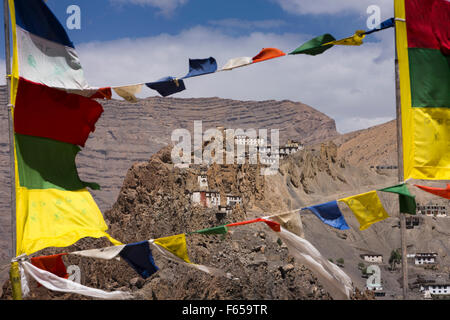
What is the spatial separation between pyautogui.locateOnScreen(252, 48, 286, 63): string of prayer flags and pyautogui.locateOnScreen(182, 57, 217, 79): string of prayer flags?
608mm

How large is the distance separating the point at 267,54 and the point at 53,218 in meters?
3.91

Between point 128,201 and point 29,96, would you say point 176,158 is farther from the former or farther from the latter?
point 29,96

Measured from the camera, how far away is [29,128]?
33.6ft

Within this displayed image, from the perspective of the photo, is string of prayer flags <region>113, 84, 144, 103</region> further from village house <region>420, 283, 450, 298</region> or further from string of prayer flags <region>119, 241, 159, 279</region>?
village house <region>420, 283, 450, 298</region>

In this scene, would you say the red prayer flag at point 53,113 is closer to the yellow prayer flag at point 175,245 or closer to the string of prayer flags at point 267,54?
the yellow prayer flag at point 175,245

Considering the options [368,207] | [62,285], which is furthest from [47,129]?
[368,207]

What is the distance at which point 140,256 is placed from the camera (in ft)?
32.6

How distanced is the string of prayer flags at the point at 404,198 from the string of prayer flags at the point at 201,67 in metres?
2.99

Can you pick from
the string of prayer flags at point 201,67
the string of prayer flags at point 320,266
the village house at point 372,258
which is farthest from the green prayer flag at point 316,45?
the village house at point 372,258

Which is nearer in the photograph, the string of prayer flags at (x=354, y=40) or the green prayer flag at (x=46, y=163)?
the string of prayer flags at (x=354, y=40)

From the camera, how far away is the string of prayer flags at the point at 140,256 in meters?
9.88

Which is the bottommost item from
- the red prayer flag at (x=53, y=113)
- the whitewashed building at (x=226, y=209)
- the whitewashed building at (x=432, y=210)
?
the whitewashed building at (x=432, y=210)

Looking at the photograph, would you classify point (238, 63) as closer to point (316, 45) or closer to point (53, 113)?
point (316, 45)
